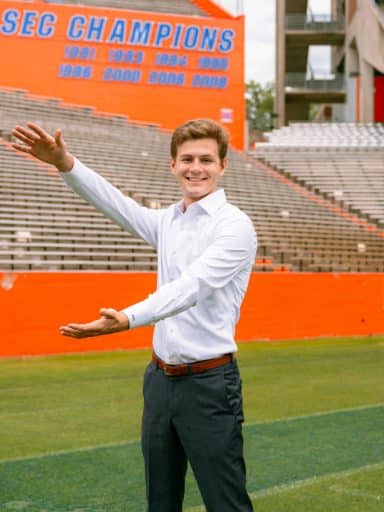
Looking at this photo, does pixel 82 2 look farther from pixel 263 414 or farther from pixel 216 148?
pixel 216 148

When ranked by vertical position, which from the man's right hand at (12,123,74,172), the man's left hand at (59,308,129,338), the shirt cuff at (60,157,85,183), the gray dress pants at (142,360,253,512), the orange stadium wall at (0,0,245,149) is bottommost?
the gray dress pants at (142,360,253,512)

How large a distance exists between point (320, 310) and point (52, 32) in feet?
51.4

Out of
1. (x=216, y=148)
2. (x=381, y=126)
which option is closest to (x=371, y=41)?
(x=381, y=126)

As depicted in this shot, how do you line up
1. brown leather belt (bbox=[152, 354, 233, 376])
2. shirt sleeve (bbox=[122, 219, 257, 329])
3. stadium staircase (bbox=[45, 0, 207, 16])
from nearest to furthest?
shirt sleeve (bbox=[122, 219, 257, 329]) → brown leather belt (bbox=[152, 354, 233, 376]) → stadium staircase (bbox=[45, 0, 207, 16])

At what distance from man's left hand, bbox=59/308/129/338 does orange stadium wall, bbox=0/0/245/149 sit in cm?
2507

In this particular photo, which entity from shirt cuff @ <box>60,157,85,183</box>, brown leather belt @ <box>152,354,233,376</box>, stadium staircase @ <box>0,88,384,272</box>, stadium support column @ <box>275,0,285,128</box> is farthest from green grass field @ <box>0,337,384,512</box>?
stadium support column @ <box>275,0,285,128</box>

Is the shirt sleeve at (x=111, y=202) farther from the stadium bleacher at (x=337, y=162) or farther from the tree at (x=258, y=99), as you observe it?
the tree at (x=258, y=99)

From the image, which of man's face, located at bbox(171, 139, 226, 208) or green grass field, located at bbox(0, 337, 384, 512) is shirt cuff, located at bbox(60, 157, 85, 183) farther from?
green grass field, located at bbox(0, 337, 384, 512)

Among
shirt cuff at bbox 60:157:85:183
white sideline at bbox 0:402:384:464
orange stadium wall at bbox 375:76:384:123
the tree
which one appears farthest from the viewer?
the tree

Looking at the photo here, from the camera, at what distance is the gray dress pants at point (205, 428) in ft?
9.16

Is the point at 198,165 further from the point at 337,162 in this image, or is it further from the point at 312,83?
the point at 312,83

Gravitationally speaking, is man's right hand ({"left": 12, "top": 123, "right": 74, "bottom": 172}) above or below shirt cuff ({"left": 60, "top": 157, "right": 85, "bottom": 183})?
above

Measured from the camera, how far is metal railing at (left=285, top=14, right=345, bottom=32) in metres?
41.0

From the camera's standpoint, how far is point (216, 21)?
29.4m
